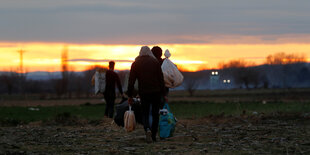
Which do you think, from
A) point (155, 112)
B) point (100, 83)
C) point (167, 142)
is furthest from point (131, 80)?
point (100, 83)

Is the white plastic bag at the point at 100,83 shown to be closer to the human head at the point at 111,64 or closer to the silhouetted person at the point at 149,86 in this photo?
the human head at the point at 111,64

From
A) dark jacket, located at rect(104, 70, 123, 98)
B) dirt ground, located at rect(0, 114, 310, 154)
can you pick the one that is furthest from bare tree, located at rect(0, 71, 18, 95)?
dirt ground, located at rect(0, 114, 310, 154)

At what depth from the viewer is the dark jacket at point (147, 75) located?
9.70 meters

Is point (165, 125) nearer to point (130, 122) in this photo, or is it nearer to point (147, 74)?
point (130, 122)

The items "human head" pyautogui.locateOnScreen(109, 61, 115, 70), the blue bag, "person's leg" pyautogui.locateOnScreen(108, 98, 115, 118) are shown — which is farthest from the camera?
"person's leg" pyautogui.locateOnScreen(108, 98, 115, 118)

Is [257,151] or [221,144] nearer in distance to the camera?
[257,151]

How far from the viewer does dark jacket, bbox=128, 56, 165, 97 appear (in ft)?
31.8

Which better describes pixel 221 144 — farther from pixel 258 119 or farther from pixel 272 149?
pixel 258 119

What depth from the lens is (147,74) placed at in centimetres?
976

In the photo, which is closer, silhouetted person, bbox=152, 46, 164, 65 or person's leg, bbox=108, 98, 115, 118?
silhouetted person, bbox=152, 46, 164, 65

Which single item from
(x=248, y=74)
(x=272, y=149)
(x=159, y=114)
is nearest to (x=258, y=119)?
(x=159, y=114)

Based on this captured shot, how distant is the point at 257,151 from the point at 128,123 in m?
3.35

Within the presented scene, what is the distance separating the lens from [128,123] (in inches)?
410

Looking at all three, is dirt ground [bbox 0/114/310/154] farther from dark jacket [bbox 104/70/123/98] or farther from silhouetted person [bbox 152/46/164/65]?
dark jacket [bbox 104/70/123/98]
